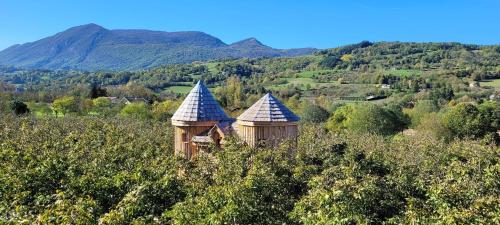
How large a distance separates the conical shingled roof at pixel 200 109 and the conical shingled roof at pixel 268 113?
250cm

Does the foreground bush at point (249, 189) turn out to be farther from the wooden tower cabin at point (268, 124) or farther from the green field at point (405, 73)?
the green field at point (405, 73)

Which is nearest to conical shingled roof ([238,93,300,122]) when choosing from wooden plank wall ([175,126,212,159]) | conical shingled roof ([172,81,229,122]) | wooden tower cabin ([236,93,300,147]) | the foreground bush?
wooden tower cabin ([236,93,300,147])

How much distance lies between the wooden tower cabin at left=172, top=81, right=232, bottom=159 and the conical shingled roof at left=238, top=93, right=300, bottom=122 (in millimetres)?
1798

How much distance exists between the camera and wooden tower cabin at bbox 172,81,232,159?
2716 centimetres

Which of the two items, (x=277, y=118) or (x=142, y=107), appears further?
(x=142, y=107)

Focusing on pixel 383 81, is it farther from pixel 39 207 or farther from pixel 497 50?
pixel 39 207

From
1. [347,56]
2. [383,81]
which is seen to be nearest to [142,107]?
[383,81]

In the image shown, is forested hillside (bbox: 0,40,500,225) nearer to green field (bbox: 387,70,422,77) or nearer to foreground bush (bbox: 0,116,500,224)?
foreground bush (bbox: 0,116,500,224)

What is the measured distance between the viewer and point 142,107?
246 feet

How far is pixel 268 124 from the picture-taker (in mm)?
25766

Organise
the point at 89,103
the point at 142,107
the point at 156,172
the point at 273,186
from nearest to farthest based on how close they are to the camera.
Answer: the point at 273,186 < the point at 156,172 < the point at 142,107 < the point at 89,103

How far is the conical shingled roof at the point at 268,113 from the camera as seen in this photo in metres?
25.8

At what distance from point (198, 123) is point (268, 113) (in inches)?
175

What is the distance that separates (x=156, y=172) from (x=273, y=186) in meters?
5.55
